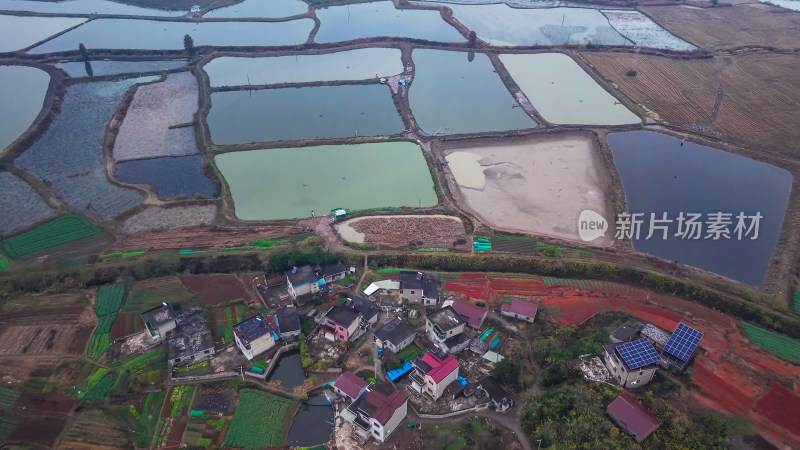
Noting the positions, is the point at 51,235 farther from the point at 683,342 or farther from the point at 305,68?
the point at 683,342

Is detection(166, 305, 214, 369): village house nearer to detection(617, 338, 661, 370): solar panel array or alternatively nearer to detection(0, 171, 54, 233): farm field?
detection(0, 171, 54, 233): farm field

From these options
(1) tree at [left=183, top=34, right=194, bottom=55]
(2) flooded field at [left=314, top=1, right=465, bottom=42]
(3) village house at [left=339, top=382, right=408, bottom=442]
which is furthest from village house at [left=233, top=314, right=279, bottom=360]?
(2) flooded field at [left=314, top=1, right=465, bottom=42]

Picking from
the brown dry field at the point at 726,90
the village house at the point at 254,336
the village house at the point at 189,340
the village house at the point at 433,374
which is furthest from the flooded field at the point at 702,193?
the village house at the point at 189,340

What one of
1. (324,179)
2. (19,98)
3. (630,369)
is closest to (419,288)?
(630,369)

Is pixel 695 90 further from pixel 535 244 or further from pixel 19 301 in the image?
pixel 19 301

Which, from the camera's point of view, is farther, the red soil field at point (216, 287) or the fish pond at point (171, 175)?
the fish pond at point (171, 175)

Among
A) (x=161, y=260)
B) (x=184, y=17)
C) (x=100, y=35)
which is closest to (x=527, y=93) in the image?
(x=161, y=260)

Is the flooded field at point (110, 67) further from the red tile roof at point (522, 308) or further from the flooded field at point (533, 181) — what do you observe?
the red tile roof at point (522, 308)
